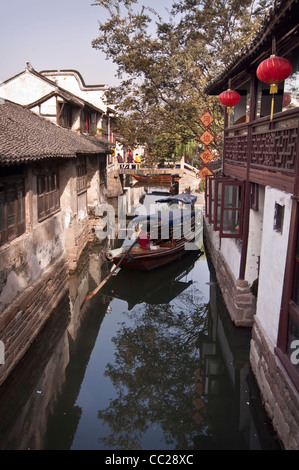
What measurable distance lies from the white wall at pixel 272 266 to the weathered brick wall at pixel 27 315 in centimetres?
534

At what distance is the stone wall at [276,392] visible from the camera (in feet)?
17.8

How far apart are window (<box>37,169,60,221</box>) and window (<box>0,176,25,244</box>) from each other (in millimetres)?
1566

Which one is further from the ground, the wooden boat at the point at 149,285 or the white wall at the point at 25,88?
the white wall at the point at 25,88

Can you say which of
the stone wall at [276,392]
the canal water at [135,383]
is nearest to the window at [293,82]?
the stone wall at [276,392]

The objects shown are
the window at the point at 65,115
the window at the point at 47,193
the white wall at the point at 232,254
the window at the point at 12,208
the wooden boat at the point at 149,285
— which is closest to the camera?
the window at the point at 12,208

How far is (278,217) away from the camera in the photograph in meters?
6.95

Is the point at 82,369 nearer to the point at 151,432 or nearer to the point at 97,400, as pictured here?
the point at 97,400

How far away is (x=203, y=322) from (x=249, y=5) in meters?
14.7

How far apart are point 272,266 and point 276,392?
2195mm

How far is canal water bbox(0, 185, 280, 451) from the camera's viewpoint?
679 centimetres

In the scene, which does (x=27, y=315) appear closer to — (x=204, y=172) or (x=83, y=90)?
(x=204, y=172)

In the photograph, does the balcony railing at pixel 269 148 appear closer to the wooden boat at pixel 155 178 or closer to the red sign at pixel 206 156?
the red sign at pixel 206 156

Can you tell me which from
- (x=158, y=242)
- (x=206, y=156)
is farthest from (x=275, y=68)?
(x=158, y=242)

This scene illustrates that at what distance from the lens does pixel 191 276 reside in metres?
16.2
